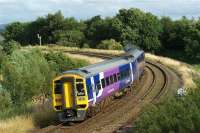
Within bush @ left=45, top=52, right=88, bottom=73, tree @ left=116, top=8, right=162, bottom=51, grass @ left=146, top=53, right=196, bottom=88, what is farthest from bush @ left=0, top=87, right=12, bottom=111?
Result: tree @ left=116, top=8, right=162, bottom=51

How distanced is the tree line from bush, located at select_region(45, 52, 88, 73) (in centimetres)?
3962

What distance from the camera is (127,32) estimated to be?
343 feet

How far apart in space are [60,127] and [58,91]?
1.89 meters

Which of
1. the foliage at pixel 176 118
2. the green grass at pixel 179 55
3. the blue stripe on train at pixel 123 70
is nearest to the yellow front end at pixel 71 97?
the blue stripe on train at pixel 123 70

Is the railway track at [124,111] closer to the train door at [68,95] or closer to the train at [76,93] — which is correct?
the train at [76,93]

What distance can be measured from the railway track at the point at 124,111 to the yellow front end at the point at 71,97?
2.01 ft

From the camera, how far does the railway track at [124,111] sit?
2392cm

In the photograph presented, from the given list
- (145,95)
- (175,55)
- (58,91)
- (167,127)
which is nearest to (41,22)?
(175,55)

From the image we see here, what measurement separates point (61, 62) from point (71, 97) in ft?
87.6

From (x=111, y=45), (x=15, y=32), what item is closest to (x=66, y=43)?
(x=111, y=45)

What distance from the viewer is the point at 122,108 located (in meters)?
29.7

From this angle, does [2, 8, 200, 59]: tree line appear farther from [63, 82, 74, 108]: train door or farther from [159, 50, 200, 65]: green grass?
[63, 82, 74, 108]: train door

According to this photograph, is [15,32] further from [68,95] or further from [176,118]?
[176,118]

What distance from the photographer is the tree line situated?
103 metres
